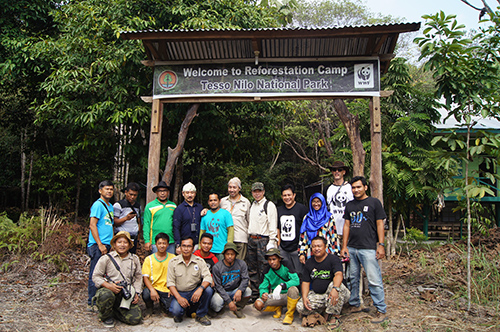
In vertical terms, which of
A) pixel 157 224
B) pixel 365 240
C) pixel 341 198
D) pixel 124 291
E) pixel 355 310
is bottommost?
pixel 355 310

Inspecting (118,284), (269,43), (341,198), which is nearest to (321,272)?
(341,198)

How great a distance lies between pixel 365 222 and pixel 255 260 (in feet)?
5.43

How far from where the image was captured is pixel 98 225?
16.6ft

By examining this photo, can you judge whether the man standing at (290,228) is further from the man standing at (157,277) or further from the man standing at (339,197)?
the man standing at (157,277)

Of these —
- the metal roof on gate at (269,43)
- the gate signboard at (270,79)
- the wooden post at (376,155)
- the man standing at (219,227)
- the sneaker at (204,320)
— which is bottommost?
the sneaker at (204,320)

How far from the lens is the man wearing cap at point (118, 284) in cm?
450

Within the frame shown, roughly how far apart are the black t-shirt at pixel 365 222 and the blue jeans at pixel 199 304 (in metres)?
1.91

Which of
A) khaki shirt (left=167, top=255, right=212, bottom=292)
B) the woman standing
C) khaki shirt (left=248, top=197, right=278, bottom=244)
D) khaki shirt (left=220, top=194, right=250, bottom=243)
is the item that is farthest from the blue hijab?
khaki shirt (left=167, top=255, right=212, bottom=292)

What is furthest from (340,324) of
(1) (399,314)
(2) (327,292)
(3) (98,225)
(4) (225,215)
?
(3) (98,225)

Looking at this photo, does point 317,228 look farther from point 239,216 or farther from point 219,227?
point 219,227

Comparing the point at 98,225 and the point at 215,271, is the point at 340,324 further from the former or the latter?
the point at 98,225

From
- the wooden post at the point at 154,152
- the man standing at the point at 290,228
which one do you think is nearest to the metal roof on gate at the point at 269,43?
the wooden post at the point at 154,152

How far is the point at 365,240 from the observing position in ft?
15.7

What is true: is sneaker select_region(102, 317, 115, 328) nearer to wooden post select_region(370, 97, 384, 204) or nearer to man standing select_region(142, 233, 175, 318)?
man standing select_region(142, 233, 175, 318)
